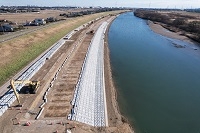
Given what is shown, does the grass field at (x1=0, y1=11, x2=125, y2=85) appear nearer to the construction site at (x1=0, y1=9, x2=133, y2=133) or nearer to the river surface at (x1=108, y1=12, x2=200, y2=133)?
the construction site at (x1=0, y1=9, x2=133, y2=133)

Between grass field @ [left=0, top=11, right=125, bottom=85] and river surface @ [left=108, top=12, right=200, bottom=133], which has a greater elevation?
grass field @ [left=0, top=11, right=125, bottom=85]

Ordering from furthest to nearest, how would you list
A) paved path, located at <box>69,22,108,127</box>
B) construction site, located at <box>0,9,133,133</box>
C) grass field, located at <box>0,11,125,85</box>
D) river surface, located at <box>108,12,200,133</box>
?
grass field, located at <box>0,11,125,85</box>
river surface, located at <box>108,12,200,133</box>
paved path, located at <box>69,22,108,127</box>
construction site, located at <box>0,9,133,133</box>

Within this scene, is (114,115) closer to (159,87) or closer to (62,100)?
(62,100)

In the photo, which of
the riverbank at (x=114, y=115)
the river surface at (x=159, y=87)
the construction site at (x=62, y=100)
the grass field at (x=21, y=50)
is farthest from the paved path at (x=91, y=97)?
the grass field at (x=21, y=50)

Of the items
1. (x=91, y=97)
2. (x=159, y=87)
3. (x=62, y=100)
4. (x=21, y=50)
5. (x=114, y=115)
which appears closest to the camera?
(x=114, y=115)

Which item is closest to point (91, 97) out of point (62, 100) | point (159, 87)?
point (62, 100)

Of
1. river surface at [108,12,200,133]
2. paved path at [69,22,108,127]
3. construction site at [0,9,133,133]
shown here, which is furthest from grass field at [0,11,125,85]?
river surface at [108,12,200,133]
